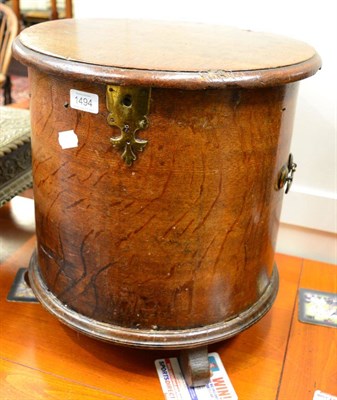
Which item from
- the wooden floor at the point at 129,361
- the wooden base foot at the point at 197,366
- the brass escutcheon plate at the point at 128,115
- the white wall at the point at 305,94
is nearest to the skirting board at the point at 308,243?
the white wall at the point at 305,94

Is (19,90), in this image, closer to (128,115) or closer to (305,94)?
(305,94)

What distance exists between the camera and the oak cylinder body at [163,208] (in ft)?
3.29

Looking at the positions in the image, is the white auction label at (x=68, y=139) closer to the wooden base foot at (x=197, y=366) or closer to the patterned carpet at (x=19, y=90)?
the wooden base foot at (x=197, y=366)

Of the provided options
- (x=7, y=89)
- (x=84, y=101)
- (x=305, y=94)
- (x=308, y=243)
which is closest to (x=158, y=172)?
(x=84, y=101)

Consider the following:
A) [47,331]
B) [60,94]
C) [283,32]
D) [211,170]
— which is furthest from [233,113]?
[47,331]

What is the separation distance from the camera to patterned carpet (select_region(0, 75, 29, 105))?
13.0ft

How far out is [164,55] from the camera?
3.40ft

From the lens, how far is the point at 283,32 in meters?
1.59

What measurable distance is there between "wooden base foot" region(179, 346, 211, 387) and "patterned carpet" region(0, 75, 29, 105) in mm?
3021

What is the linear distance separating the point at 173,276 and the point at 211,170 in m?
0.26

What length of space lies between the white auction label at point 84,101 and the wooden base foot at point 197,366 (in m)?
0.65

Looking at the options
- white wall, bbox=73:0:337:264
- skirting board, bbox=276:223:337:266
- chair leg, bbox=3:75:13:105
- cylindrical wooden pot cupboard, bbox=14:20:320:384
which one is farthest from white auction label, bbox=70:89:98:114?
chair leg, bbox=3:75:13:105

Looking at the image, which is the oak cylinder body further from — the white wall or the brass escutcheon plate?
the white wall

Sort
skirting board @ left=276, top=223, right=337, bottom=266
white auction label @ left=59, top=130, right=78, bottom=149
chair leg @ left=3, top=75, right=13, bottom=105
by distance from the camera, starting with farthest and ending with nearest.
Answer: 1. chair leg @ left=3, top=75, right=13, bottom=105
2. skirting board @ left=276, top=223, right=337, bottom=266
3. white auction label @ left=59, top=130, right=78, bottom=149
